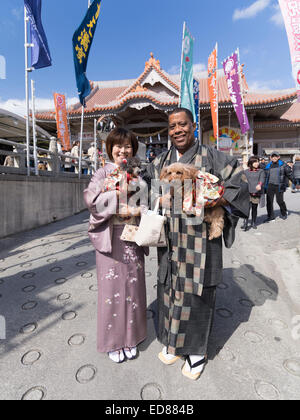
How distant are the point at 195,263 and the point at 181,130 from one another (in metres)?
1.05

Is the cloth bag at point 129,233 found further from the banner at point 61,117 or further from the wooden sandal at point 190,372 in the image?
the banner at point 61,117

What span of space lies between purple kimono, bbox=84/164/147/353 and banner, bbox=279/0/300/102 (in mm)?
5434

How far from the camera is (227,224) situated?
1.82 metres

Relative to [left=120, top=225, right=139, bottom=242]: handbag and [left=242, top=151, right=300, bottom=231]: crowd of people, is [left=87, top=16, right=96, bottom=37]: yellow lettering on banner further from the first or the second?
[left=120, top=225, right=139, bottom=242]: handbag

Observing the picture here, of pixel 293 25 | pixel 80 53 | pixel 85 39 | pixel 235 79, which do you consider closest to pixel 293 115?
pixel 235 79

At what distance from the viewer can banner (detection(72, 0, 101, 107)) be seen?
611 cm

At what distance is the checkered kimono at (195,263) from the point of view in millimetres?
1692

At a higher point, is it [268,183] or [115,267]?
[268,183]

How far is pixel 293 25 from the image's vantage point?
4832 millimetres

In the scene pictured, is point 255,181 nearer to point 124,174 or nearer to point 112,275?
point 124,174

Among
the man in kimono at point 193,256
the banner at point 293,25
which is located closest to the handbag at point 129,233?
the man in kimono at point 193,256

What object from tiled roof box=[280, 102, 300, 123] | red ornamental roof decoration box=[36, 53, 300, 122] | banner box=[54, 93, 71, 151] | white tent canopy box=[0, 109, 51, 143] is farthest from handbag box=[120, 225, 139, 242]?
tiled roof box=[280, 102, 300, 123]

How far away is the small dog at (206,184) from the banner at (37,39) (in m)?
6.03
